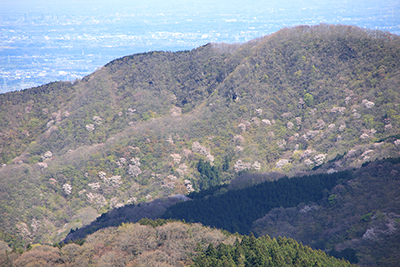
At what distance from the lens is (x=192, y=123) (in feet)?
337

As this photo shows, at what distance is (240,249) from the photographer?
150 ft

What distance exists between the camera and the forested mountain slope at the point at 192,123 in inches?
3282

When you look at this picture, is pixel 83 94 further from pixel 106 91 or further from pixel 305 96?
pixel 305 96

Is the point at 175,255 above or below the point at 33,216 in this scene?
above

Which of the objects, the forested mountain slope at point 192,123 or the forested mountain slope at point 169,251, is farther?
the forested mountain slope at point 192,123

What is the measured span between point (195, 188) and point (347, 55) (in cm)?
5541

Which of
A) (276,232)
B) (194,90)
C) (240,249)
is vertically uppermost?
(194,90)

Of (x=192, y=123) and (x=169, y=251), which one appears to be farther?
(x=192, y=123)

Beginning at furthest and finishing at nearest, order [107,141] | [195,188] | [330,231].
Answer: [107,141] < [195,188] < [330,231]

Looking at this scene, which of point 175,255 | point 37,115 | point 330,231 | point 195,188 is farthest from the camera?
point 37,115

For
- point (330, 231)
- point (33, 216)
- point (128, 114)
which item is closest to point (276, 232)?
point (330, 231)

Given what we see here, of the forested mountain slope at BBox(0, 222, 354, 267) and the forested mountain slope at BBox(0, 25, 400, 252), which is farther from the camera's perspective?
the forested mountain slope at BBox(0, 25, 400, 252)

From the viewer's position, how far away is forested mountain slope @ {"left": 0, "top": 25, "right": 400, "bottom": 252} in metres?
83.4

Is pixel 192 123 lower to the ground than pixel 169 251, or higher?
higher
